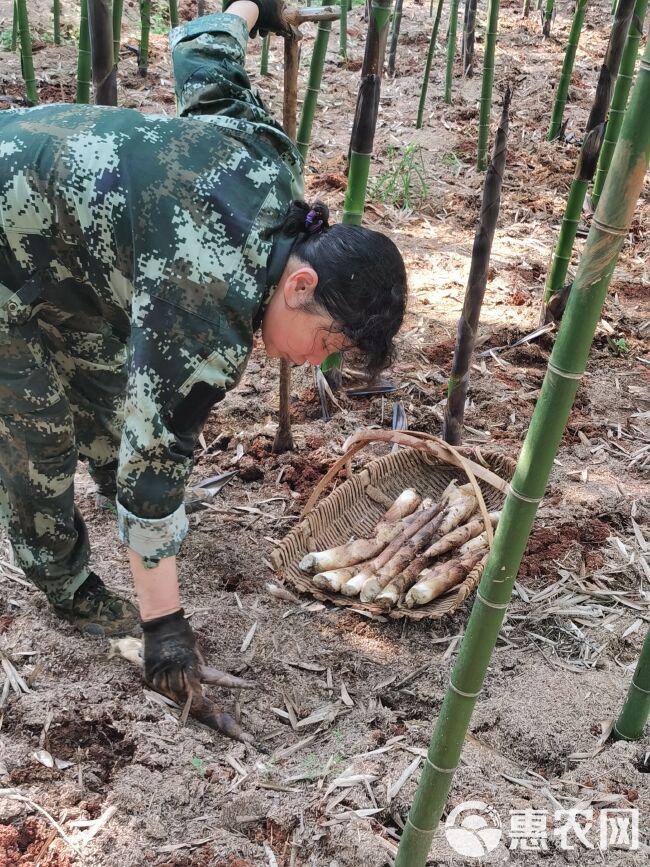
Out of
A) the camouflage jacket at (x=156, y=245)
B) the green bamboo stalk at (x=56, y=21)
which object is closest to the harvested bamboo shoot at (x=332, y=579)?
the camouflage jacket at (x=156, y=245)

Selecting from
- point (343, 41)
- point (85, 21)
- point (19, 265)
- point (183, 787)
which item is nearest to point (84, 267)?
point (19, 265)

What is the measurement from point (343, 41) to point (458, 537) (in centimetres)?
761

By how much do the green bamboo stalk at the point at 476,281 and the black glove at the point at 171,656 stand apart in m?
1.50

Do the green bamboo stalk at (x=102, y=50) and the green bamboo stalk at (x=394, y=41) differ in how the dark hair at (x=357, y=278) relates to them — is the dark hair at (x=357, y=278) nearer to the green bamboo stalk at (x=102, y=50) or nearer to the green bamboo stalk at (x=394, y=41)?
the green bamboo stalk at (x=102, y=50)

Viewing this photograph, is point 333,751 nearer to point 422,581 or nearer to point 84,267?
point 422,581

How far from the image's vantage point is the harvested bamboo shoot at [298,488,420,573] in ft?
9.57

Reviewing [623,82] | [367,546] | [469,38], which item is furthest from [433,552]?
[469,38]

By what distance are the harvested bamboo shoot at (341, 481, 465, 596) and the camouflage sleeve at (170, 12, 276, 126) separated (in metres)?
1.45

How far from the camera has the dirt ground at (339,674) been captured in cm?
197

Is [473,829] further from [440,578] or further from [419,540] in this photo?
[419,540]

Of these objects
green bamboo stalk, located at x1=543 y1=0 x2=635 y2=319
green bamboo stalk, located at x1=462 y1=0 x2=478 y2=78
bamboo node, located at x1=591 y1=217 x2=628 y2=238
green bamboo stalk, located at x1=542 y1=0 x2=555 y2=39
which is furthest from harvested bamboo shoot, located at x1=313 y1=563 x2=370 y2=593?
green bamboo stalk, located at x1=542 y1=0 x2=555 y2=39

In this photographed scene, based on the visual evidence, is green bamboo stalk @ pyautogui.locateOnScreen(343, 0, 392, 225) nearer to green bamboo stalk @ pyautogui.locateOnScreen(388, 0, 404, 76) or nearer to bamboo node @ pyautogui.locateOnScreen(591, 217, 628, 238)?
bamboo node @ pyautogui.locateOnScreen(591, 217, 628, 238)

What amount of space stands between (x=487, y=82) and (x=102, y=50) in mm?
3973

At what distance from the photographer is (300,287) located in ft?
6.19
